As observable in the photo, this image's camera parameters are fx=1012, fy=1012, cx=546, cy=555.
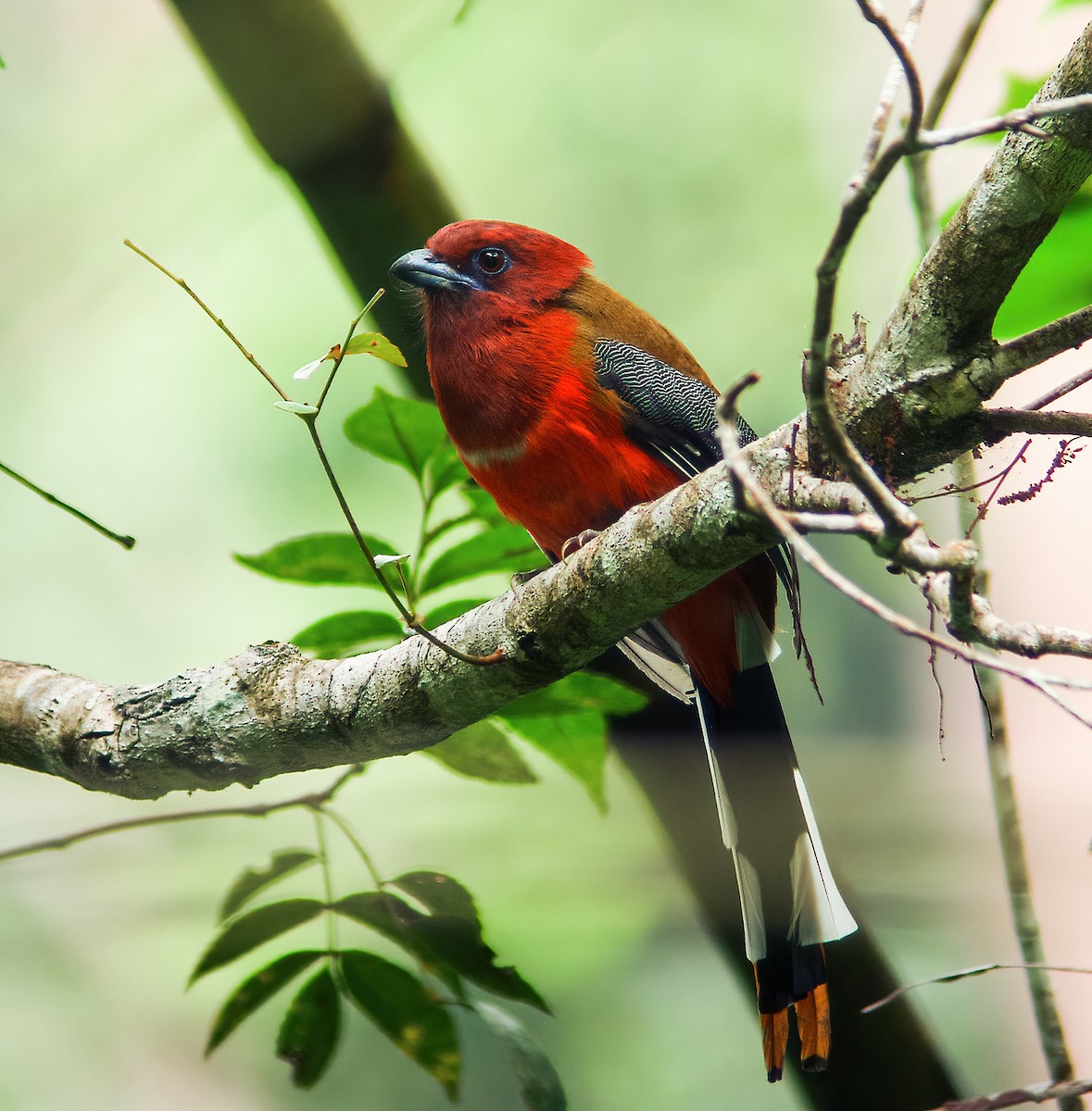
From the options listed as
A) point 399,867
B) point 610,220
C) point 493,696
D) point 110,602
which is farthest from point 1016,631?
point 110,602

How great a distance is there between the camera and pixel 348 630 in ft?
4.20

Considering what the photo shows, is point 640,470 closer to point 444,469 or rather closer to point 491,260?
point 444,469

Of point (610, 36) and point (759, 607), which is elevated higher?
point (610, 36)

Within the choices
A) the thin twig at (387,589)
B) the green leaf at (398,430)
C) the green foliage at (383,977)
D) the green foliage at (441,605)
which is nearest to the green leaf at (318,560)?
the green foliage at (441,605)

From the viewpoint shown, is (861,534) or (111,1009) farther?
(111,1009)

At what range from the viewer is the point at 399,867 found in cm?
198

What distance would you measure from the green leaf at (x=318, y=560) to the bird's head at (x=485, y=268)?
472 mm

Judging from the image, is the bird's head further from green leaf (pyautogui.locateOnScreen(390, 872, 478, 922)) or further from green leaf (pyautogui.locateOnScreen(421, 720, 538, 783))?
green leaf (pyautogui.locateOnScreen(390, 872, 478, 922))

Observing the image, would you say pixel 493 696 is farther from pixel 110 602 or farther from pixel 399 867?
pixel 110 602

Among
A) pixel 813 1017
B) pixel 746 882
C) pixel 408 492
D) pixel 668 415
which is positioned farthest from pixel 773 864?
pixel 408 492

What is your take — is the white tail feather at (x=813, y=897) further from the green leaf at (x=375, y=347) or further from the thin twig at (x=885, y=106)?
the thin twig at (x=885, y=106)

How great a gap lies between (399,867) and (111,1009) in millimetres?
656

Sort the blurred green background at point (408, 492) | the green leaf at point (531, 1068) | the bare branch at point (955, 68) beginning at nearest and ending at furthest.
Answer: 1. the bare branch at point (955, 68)
2. the green leaf at point (531, 1068)
3. the blurred green background at point (408, 492)

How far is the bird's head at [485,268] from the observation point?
1.53 metres
